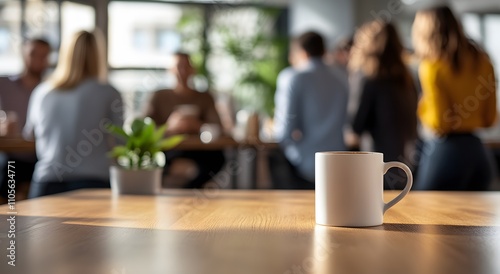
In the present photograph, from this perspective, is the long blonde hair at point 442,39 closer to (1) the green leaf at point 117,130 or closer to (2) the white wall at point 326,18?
(1) the green leaf at point 117,130

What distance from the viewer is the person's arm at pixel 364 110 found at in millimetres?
3565

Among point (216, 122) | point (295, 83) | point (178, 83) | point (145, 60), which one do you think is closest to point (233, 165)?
point (216, 122)

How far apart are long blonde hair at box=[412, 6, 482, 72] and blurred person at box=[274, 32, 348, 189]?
0.94 meters

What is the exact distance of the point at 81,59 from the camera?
2.99m

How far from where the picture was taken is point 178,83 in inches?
194

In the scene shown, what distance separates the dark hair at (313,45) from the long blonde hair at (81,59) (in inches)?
54.2

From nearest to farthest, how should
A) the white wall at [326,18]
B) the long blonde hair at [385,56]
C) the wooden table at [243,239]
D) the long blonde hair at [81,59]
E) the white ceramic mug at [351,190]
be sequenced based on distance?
the wooden table at [243,239]
the white ceramic mug at [351,190]
the long blonde hair at [81,59]
the long blonde hair at [385,56]
the white wall at [326,18]

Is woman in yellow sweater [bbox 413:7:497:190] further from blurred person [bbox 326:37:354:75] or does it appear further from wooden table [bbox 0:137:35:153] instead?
wooden table [bbox 0:137:35:153]

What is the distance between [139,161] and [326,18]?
20.5ft

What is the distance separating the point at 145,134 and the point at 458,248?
3.50ft

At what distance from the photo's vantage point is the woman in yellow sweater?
2.84 m

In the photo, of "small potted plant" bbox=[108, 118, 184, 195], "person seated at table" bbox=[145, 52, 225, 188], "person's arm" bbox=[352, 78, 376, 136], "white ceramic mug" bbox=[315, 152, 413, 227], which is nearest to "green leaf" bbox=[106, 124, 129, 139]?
"small potted plant" bbox=[108, 118, 184, 195]

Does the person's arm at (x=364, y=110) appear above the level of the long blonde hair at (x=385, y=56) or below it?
below

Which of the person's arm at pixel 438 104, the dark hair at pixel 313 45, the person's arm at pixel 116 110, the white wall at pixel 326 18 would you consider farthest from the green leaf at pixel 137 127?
the white wall at pixel 326 18
